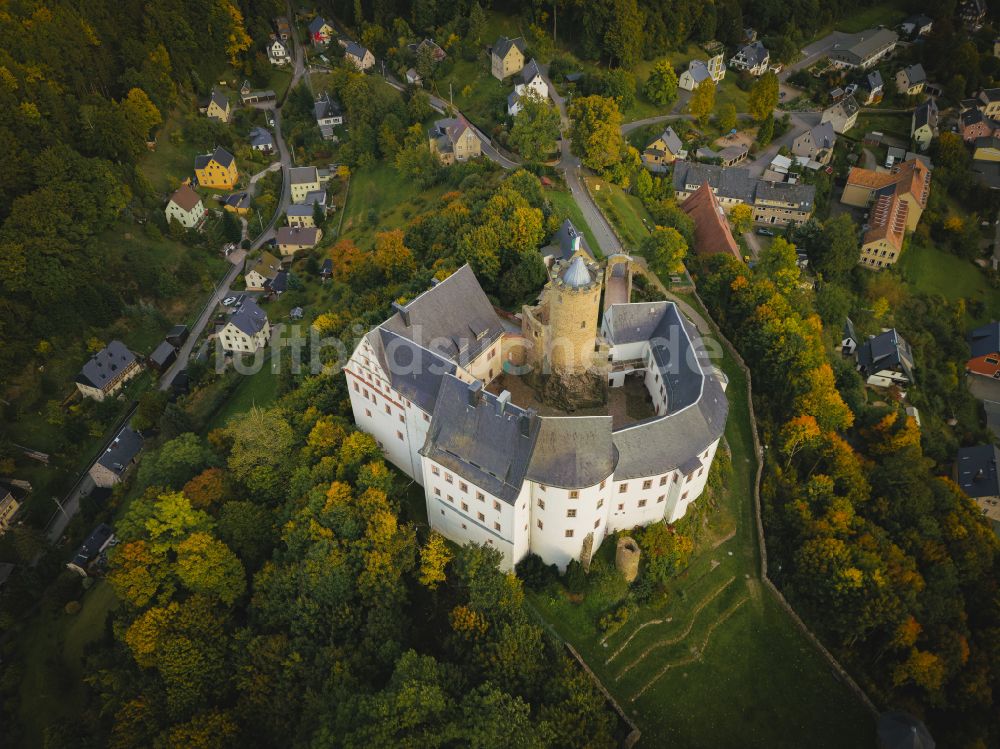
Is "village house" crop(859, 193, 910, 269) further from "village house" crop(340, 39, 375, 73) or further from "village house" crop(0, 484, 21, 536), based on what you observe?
"village house" crop(0, 484, 21, 536)

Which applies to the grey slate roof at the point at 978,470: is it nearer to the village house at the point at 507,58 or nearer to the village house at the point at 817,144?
the village house at the point at 817,144

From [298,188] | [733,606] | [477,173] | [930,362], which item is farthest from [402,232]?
[930,362]

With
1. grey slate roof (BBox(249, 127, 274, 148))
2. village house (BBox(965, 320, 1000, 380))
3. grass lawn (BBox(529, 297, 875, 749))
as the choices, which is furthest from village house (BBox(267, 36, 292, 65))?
village house (BBox(965, 320, 1000, 380))

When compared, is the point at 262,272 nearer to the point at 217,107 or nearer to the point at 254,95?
the point at 217,107

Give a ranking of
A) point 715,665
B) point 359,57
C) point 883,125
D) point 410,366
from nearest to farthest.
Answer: point 715,665 < point 410,366 < point 883,125 < point 359,57

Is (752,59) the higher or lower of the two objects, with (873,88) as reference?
higher

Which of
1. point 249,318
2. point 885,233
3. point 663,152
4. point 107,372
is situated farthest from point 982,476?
point 107,372

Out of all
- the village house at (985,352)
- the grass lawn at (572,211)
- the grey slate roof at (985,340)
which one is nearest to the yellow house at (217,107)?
the grass lawn at (572,211)
